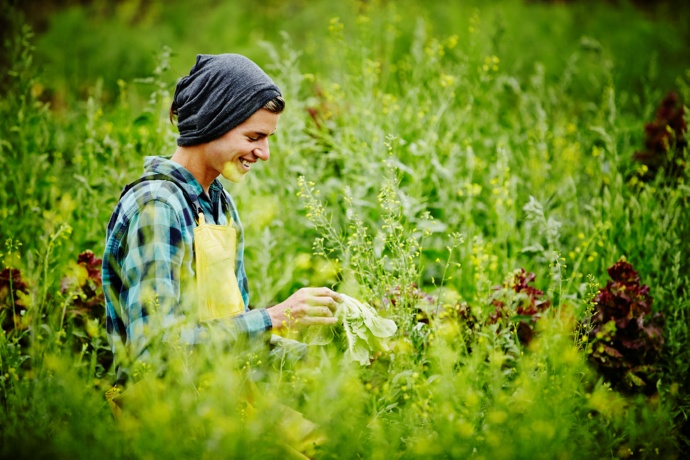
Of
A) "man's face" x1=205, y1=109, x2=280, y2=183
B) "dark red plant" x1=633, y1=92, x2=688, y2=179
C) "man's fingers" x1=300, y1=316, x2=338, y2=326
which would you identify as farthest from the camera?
"dark red plant" x1=633, y1=92, x2=688, y2=179

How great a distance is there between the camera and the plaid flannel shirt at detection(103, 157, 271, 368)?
187 centimetres

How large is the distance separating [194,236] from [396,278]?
0.93 meters

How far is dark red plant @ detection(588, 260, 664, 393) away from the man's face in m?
1.54

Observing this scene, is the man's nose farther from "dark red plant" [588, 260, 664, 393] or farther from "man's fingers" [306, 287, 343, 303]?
"dark red plant" [588, 260, 664, 393]

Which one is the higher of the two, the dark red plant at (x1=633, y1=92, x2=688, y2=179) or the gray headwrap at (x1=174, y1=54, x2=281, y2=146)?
the gray headwrap at (x1=174, y1=54, x2=281, y2=146)

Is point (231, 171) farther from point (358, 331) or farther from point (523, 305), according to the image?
point (523, 305)

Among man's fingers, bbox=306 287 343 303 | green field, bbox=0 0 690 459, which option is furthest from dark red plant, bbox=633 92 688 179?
man's fingers, bbox=306 287 343 303

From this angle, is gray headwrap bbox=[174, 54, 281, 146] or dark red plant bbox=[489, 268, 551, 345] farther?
dark red plant bbox=[489, 268, 551, 345]

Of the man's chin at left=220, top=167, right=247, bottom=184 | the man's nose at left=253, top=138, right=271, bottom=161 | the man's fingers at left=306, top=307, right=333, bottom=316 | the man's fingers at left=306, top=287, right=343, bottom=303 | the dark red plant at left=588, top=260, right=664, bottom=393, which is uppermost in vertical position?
the man's nose at left=253, top=138, right=271, bottom=161

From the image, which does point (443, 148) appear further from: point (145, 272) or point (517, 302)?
point (145, 272)

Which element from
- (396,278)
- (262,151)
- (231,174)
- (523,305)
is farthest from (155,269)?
(523,305)

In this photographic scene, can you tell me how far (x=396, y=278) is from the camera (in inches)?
104

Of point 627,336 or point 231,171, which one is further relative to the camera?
point 627,336

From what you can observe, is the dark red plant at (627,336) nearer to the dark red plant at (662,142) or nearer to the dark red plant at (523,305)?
the dark red plant at (523,305)
